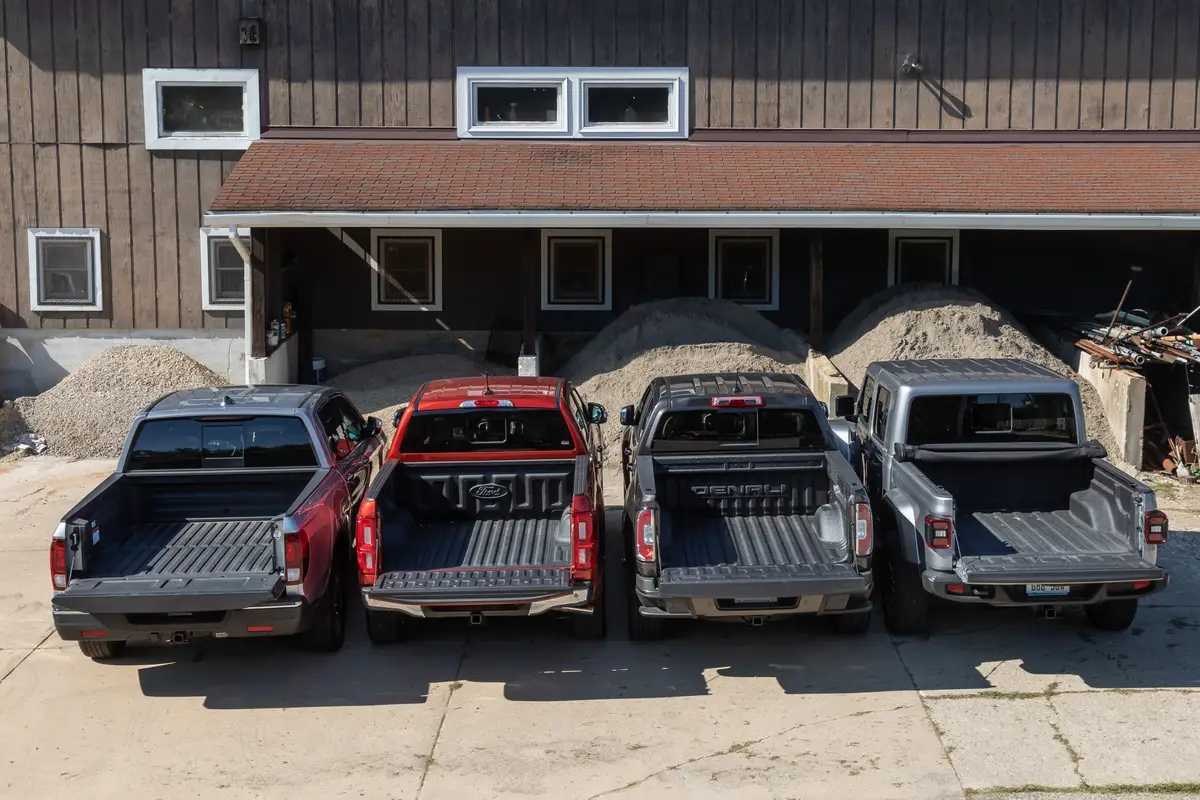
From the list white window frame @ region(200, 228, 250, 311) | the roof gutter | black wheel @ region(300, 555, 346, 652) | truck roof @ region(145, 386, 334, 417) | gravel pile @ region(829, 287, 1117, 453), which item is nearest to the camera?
black wheel @ region(300, 555, 346, 652)

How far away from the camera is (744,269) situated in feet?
60.6

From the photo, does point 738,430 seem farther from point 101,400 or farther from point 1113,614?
point 101,400

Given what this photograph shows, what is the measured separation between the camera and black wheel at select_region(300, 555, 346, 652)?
8.64 meters

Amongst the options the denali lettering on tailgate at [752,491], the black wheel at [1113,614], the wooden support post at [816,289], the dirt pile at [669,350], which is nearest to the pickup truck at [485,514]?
Answer: the denali lettering on tailgate at [752,491]

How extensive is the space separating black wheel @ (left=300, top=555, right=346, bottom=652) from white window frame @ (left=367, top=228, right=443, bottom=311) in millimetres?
9826

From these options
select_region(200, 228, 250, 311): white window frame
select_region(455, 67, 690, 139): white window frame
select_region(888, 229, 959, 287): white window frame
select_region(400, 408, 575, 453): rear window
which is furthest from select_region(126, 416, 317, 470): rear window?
select_region(888, 229, 959, 287): white window frame

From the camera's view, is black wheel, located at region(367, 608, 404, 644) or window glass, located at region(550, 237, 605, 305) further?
window glass, located at region(550, 237, 605, 305)

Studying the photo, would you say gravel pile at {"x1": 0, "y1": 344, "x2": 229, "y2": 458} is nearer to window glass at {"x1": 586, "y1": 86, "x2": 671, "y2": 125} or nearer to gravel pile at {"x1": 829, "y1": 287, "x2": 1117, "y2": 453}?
window glass at {"x1": 586, "y1": 86, "x2": 671, "y2": 125}

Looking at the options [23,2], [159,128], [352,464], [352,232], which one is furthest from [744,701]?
[23,2]

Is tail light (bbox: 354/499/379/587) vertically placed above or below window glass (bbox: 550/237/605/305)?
below

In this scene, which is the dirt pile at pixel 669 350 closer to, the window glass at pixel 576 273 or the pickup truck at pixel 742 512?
the window glass at pixel 576 273

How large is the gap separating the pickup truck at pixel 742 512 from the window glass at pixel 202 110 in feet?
34.0

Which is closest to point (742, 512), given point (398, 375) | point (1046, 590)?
point (1046, 590)

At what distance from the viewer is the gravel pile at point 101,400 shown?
15.6 meters
